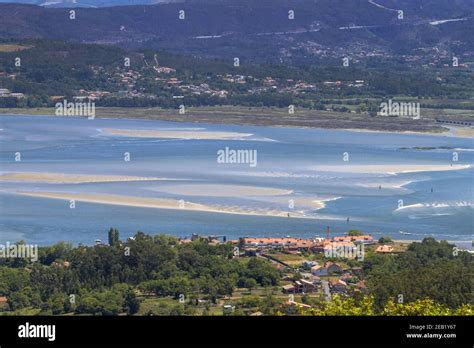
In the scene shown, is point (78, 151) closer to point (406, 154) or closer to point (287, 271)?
point (406, 154)

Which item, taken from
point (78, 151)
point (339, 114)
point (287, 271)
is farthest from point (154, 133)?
point (287, 271)

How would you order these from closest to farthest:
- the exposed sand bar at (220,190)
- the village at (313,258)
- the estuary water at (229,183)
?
1. the village at (313,258)
2. the estuary water at (229,183)
3. the exposed sand bar at (220,190)

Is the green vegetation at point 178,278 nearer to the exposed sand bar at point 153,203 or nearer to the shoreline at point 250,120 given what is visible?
the exposed sand bar at point 153,203

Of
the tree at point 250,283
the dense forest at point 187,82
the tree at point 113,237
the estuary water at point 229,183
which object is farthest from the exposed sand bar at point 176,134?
the tree at point 250,283

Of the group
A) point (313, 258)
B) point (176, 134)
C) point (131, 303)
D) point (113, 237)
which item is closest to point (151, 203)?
point (113, 237)

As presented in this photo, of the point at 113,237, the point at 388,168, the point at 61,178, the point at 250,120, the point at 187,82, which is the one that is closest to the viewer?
the point at 113,237

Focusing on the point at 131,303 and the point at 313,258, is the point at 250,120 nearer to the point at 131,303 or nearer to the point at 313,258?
the point at 313,258

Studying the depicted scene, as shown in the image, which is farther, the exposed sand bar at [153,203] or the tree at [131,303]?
the exposed sand bar at [153,203]
